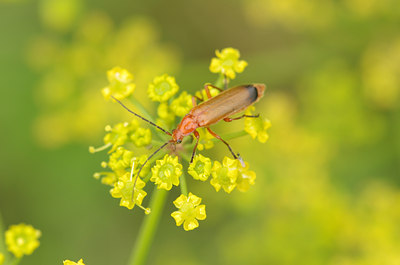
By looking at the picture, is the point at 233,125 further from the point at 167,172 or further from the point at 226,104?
the point at 167,172

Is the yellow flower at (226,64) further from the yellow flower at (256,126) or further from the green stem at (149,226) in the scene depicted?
the green stem at (149,226)

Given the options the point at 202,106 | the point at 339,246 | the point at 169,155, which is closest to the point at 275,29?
the point at 339,246

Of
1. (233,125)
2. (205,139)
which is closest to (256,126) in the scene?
(205,139)

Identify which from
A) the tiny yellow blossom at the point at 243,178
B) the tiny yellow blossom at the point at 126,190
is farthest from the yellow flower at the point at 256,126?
the tiny yellow blossom at the point at 126,190

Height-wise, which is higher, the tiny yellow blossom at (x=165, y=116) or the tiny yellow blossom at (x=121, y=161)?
the tiny yellow blossom at (x=165, y=116)

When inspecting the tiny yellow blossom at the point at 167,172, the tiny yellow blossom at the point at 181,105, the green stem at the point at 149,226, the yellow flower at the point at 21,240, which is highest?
the tiny yellow blossom at the point at 181,105

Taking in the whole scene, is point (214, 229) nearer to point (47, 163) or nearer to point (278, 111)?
point (278, 111)

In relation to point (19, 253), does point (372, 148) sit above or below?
above
